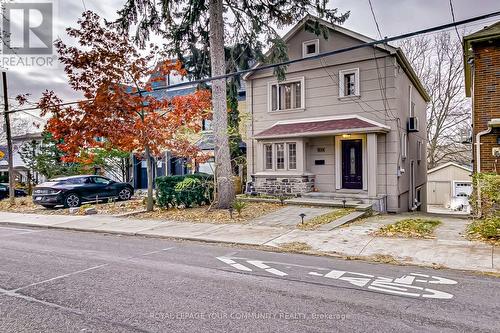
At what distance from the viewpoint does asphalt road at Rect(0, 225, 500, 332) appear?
3639 mm

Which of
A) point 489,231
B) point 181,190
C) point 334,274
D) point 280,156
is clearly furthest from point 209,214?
point 489,231

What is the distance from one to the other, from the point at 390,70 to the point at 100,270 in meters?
12.4

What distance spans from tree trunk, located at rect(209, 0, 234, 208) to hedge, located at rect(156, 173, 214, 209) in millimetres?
808

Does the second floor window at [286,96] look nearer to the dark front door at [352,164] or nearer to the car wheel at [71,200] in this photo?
the dark front door at [352,164]

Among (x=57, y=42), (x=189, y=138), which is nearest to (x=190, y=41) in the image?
(x=189, y=138)

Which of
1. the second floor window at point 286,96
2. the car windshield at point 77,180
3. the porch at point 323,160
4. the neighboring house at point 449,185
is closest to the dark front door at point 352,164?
the porch at point 323,160

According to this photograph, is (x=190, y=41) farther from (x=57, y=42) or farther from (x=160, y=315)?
(x=160, y=315)

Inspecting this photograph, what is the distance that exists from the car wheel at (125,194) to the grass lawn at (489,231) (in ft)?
48.8

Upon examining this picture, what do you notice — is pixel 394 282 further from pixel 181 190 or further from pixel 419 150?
pixel 419 150

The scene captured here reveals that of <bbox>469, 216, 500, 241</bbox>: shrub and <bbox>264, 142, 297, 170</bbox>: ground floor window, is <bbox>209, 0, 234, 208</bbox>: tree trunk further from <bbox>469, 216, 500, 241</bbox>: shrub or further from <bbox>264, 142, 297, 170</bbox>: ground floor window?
<bbox>469, 216, 500, 241</bbox>: shrub

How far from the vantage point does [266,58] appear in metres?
14.9

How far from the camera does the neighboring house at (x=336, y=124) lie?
13.6m

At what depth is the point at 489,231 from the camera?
7.36m

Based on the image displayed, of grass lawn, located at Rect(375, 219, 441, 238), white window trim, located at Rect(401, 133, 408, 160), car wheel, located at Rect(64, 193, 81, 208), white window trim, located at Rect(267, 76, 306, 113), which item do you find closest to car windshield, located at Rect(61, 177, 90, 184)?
car wheel, located at Rect(64, 193, 81, 208)
